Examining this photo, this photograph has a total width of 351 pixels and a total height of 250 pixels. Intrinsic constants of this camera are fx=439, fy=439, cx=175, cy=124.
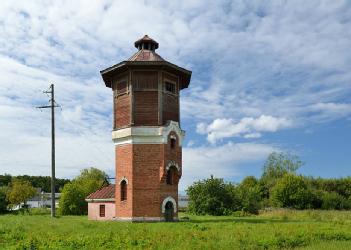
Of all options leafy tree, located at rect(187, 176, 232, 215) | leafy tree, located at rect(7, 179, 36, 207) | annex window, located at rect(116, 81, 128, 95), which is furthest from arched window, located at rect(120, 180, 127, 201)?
leafy tree, located at rect(7, 179, 36, 207)

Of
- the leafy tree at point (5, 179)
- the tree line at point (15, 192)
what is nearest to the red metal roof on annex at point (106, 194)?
the tree line at point (15, 192)

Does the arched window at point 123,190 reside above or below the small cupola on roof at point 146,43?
below

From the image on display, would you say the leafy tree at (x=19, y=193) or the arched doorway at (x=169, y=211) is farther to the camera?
the leafy tree at (x=19, y=193)

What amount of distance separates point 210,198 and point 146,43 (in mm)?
15844

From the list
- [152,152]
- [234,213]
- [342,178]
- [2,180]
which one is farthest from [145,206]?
[2,180]

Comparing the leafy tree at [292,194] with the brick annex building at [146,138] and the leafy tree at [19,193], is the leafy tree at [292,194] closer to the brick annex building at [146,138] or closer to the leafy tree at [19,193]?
the brick annex building at [146,138]

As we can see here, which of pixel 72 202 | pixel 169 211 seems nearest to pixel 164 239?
pixel 169 211

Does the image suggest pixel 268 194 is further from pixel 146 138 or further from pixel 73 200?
pixel 146 138

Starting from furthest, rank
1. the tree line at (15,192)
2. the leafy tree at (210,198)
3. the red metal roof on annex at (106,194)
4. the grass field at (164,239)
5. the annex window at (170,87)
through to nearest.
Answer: the tree line at (15,192) → the leafy tree at (210,198) → the red metal roof on annex at (106,194) → the annex window at (170,87) → the grass field at (164,239)

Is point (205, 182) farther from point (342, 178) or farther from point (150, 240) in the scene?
point (342, 178)

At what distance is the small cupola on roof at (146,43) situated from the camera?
3141 cm

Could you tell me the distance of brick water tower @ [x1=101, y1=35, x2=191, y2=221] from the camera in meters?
27.9

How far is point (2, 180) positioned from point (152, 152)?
281 ft

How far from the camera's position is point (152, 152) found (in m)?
28.4
